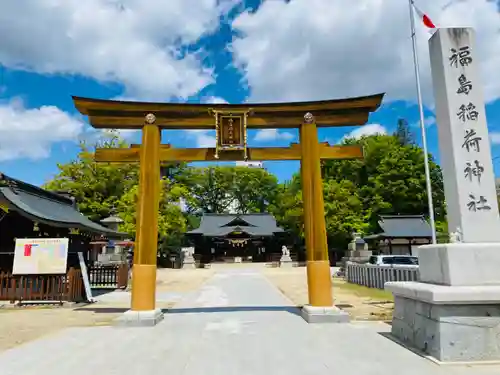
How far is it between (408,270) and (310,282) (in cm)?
663

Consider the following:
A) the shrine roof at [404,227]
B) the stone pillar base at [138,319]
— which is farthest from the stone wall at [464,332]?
the shrine roof at [404,227]

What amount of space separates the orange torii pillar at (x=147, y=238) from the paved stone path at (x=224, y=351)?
45 centimetres

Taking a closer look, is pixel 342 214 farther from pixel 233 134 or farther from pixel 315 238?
pixel 233 134

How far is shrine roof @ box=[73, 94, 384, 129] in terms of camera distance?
9875 mm

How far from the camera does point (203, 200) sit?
204ft

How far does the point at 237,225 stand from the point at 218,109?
136 ft

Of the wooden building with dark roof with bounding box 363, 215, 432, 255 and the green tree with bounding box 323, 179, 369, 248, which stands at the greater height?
the green tree with bounding box 323, 179, 369, 248

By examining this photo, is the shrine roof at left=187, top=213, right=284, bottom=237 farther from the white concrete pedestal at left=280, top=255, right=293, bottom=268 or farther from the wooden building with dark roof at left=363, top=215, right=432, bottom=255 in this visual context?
the wooden building with dark roof at left=363, top=215, right=432, bottom=255

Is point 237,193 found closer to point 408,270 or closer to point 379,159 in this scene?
point 379,159

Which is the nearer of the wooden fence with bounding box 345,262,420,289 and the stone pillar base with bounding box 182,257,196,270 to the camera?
the wooden fence with bounding box 345,262,420,289

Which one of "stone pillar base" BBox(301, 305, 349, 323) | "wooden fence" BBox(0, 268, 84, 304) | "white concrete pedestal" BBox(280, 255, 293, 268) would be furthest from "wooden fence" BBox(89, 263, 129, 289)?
"white concrete pedestal" BBox(280, 255, 293, 268)

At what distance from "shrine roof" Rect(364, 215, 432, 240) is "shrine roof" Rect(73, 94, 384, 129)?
1027 inches

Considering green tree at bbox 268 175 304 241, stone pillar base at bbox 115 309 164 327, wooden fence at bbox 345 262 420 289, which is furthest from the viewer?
green tree at bbox 268 175 304 241

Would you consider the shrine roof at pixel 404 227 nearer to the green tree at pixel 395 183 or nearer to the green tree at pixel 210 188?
the green tree at pixel 395 183
